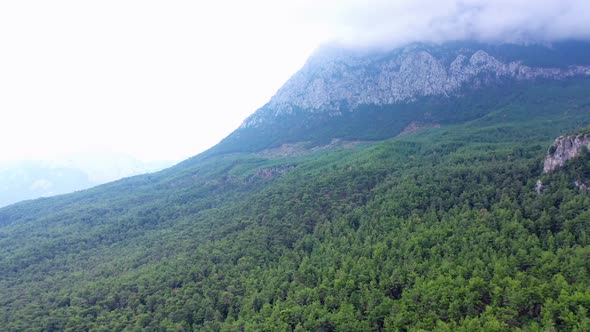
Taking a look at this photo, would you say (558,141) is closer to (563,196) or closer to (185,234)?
(563,196)

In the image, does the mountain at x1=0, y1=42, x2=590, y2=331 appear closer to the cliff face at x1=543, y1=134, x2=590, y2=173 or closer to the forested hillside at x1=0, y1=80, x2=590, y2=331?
the forested hillside at x1=0, y1=80, x2=590, y2=331

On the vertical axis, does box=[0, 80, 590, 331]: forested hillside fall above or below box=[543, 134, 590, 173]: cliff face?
below

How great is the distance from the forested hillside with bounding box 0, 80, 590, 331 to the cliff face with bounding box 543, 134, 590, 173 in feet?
10.4

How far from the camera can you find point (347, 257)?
79812 mm

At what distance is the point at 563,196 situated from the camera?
73.8m

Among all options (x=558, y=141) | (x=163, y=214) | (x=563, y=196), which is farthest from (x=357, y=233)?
(x=163, y=214)

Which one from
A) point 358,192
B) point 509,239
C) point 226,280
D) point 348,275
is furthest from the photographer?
point 358,192

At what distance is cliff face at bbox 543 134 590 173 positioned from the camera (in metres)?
81.0

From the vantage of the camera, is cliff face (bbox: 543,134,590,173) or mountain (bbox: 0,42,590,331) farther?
cliff face (bbox: 543,134,590,173)

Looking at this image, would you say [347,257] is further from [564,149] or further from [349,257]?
[564,149]

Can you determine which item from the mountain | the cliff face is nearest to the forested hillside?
the mountain

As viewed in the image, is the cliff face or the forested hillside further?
the cliff face

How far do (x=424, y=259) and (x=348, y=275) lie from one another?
1572 cm

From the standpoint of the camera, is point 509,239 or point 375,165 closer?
point 509,239
